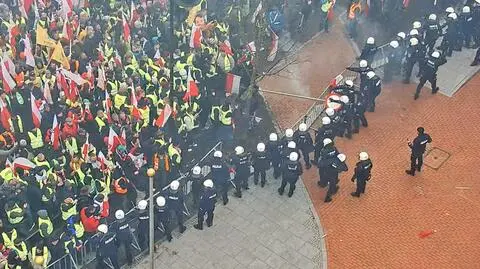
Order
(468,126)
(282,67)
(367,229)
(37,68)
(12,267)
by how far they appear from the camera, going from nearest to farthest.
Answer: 1. (12,267)
2. (367,229)
3. (37,68)
4. (468,126)
5. (282,67)

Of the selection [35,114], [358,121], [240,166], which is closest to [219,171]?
[240,166]

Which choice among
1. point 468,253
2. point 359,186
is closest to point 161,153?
point 359,186

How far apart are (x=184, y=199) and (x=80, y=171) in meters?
3.07

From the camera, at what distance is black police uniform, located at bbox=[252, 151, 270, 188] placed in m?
19.6

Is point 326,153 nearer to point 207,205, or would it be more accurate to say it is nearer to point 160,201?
point 207,205

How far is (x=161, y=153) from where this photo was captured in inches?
728

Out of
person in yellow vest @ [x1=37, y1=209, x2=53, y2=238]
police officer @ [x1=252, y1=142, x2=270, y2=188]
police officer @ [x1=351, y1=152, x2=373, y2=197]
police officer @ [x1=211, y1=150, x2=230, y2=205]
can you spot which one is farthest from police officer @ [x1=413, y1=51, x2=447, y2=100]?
person in yellow vest @ [x1=37, y1=209, x2=53, y2=238]

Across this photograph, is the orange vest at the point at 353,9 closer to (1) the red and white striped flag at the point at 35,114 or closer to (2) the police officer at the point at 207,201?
(2) the police officer at the point at 207,201

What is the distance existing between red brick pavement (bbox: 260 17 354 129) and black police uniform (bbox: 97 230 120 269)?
766cm

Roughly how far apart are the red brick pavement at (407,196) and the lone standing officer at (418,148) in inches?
10.1

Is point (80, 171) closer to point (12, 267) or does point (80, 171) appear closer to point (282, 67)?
point (12, 267)

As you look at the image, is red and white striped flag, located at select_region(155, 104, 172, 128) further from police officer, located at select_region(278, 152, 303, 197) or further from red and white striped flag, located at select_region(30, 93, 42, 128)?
police officer, located at select_region(278, 152, 303, 197)

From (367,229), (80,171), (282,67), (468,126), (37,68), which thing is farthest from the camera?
(282,67)

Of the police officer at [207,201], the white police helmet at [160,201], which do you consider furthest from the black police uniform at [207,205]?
the white police helmet at [160,201]
